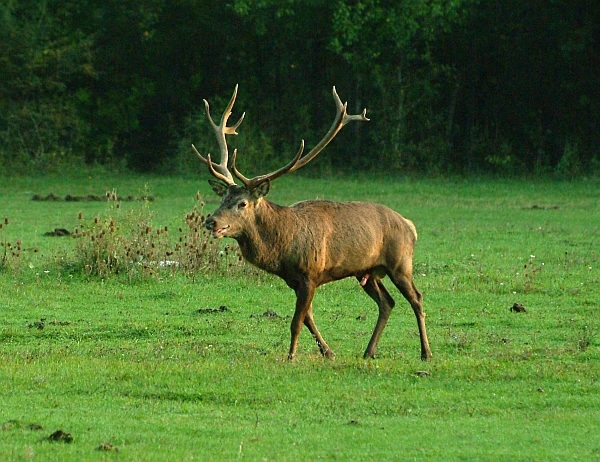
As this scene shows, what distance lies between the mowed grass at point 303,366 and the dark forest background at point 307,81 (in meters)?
17.1

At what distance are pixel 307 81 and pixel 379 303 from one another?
1102 inches

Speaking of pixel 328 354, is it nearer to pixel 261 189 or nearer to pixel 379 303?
pixel 379 303

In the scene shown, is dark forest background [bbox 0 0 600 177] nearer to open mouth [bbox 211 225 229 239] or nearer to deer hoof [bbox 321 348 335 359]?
deer hoof [bbox 321 348 335 359]

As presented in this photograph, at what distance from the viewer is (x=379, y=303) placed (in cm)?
1069

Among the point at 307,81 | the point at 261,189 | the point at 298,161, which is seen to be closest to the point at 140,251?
the point at 298,161

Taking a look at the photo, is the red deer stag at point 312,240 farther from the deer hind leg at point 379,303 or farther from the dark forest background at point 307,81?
the dark forest background at point 307,81

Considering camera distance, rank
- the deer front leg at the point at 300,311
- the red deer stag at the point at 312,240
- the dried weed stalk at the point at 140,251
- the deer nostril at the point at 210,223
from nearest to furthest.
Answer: the deer nostril at the point at 210,223 < the deer front leg at the point at 300,311 < the red deer stag at the point at 312,240 < the dried weed stalk at the point at 140,251

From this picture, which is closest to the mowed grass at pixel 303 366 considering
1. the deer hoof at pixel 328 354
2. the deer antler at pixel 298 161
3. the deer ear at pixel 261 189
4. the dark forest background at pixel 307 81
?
the deer hoof at pixel 328 354

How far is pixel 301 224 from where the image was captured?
399 inches

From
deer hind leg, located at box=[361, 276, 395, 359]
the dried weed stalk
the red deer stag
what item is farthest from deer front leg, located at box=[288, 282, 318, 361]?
the dried weed stalk

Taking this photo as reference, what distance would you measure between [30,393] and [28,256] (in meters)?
8.60

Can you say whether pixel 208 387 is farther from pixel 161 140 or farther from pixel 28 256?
pixel 161 140

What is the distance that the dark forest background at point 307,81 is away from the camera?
114ft

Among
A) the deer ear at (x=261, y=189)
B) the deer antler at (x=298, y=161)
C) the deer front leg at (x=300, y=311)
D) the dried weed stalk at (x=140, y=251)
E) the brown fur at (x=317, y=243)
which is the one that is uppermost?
the deer antler at (x=298, y=161)
